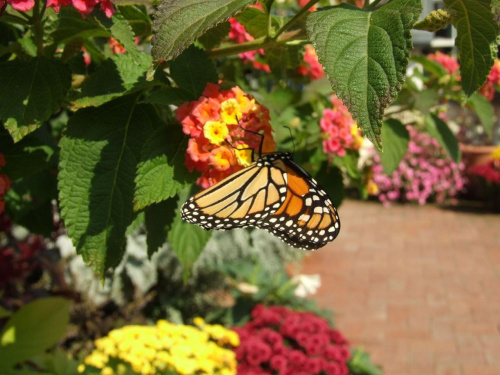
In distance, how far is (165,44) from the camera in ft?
2.26

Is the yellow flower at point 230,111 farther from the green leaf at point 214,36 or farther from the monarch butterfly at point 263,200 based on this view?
the green leaf at point 214,36

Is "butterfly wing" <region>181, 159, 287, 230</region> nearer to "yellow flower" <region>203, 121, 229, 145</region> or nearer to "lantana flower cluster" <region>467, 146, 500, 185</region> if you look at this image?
"yellow flower" <region>203, 121, 229, 145</region>

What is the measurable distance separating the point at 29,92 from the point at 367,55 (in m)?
0.50

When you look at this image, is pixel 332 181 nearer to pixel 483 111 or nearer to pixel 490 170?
pixel 483 111

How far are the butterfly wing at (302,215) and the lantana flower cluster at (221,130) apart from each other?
0.25 feet

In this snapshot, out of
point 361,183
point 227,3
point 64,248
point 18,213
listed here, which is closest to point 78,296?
point 64,248

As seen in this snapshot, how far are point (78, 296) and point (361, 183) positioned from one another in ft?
8.04

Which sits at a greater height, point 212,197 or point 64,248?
point 212,197

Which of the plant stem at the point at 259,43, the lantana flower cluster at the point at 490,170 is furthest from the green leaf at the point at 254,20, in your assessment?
the lantana flower cluster at the point at 490,170

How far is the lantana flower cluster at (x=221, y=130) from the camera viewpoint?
884mm

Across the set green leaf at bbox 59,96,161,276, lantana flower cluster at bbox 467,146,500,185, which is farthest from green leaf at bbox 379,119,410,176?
lantana flower cluster at bbox 467,146,500,185

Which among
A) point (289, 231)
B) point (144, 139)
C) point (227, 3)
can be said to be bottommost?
point (289, 231)

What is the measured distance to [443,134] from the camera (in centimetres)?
180

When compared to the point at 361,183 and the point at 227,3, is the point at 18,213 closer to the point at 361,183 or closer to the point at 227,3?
the point at 227,3
